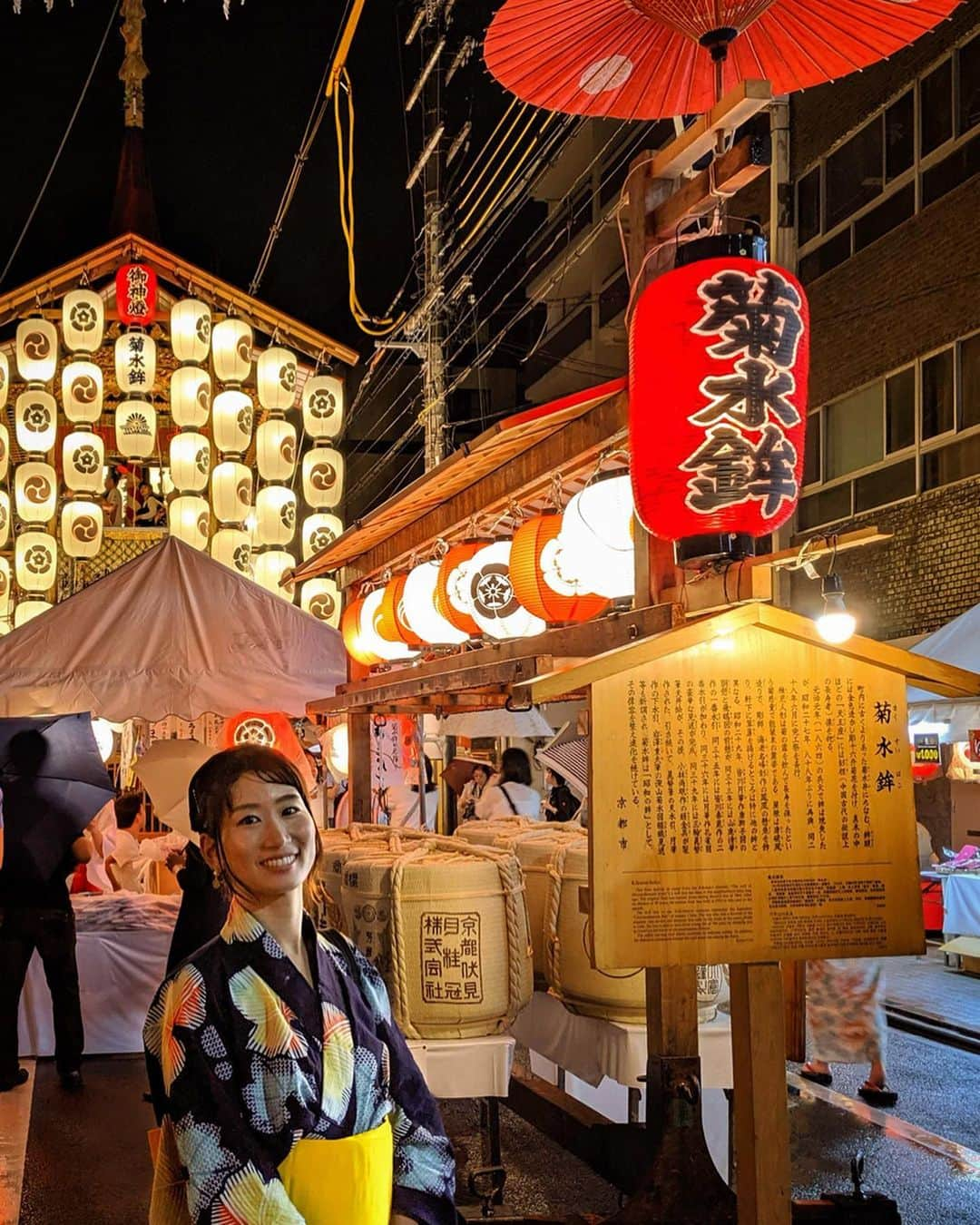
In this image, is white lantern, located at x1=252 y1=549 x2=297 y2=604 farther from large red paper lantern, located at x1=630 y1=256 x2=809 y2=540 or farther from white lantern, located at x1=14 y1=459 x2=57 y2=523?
large red paper lantern, located at x1=630 y1=256 x2=809 y2=540

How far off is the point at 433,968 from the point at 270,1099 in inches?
87.9

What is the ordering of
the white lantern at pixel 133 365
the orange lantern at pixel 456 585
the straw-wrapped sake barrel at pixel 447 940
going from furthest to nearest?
the white lantern at pixel 133 365
the orange lantern at pixel 456 585
the straw-wrapped sake barrel at pixel 447 940

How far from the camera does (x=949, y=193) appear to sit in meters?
15.0

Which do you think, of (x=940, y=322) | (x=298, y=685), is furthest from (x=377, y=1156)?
(x=940, y=322)

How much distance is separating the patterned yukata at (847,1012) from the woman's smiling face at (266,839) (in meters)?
5.48

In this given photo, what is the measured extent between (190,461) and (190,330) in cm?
209

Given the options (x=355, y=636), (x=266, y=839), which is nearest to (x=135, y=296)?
(x=355, y=636)

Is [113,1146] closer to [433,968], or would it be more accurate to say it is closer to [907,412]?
[433,968]

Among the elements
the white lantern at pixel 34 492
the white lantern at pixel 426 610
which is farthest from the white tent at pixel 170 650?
the white lantern at pixel 34 492

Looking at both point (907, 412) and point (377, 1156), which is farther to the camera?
point (907, 412)

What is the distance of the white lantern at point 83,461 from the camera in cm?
1914

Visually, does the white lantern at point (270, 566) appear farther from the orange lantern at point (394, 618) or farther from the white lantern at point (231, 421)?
the orange lantern at point (394, 618)

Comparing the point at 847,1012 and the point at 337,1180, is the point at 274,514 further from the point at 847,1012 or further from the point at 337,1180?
the point at 337,1180

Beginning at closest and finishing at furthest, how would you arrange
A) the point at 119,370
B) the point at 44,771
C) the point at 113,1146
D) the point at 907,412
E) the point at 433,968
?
the point at 433,968 → the point at 113,1146 → the point at 44,771 → the point at 907,412 → the point at 119,370
